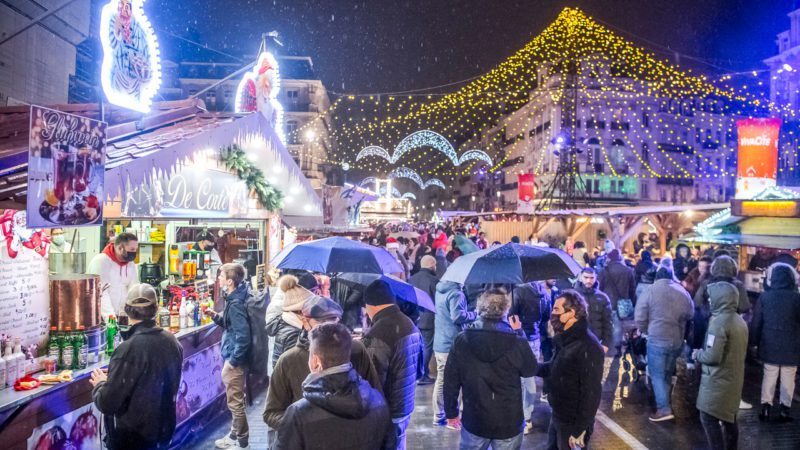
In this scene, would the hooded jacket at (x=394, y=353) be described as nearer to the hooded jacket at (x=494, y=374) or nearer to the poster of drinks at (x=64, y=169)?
the hooded jacket at (x=494, y=374)

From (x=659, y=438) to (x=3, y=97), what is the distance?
10.7 metres

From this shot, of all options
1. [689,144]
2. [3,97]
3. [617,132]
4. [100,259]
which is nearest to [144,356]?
[100,259]

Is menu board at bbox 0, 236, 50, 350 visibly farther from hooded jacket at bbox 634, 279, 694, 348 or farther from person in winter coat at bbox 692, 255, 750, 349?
person in winter coat at bbox 692, 255, 750, 349

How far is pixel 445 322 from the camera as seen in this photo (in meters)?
6.41

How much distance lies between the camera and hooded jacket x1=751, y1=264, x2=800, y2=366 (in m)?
6.21

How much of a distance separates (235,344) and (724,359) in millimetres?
4525

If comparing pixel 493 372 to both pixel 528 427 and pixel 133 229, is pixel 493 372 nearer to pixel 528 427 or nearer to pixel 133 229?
pixel 528 427

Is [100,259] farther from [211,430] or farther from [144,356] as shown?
[144,356]

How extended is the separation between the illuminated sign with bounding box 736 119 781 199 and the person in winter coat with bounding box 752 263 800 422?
17218 millimetres

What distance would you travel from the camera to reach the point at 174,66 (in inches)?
1740

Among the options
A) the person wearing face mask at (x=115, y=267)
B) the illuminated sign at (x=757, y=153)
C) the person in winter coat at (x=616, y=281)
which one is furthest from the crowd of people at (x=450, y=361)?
the illuminated sign at (x=757, y=153)

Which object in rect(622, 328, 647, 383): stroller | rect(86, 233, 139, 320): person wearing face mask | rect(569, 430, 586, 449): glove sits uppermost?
rect(86, 233, 139, 320): person wearing face mask

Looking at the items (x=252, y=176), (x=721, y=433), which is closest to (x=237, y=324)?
(x=252, y=176)

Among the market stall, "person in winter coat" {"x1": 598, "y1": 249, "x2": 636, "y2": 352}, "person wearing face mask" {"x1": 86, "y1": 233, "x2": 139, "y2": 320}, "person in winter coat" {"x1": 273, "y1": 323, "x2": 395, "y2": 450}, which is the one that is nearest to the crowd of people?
"person in winter coat" {"x1": 273, "y1": 323, "x2": 395, "y2": 450}
